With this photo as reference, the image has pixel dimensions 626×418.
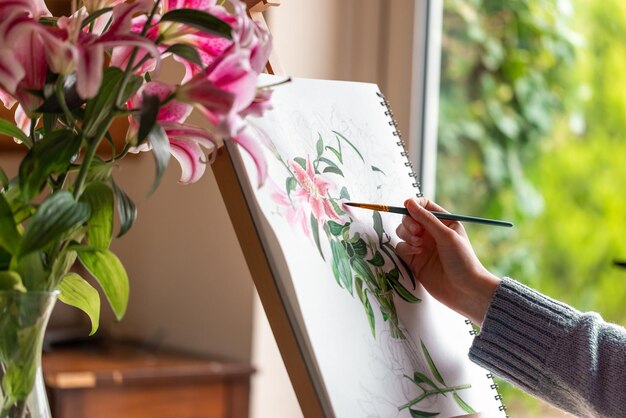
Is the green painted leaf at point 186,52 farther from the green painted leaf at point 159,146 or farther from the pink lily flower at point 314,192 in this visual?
the pink lily flower at point 314,192

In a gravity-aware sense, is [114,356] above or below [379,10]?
below

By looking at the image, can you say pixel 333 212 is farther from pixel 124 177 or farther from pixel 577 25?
pixel 124 177

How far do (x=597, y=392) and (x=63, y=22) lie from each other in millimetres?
624

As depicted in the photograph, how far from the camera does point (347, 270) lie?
3.30 feet

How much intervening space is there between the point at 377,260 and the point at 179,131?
1.02 ft

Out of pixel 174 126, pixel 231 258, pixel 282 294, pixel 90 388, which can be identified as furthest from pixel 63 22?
pixel 231 258

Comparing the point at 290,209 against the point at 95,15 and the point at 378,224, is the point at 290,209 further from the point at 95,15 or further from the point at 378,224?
the point at 95,15

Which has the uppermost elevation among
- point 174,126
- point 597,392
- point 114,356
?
point 174,126

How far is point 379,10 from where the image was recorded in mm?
1752

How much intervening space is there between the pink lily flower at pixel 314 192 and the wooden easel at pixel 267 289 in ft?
0.22

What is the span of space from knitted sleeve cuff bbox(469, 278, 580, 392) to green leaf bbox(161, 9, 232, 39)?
46cm

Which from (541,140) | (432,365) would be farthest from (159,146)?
(541,140)

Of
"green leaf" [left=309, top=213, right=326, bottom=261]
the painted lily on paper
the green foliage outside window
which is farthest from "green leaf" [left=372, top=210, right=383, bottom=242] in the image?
the green foliage outside window

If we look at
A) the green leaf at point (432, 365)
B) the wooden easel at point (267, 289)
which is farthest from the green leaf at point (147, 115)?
the green leaf at point (432, 365)
